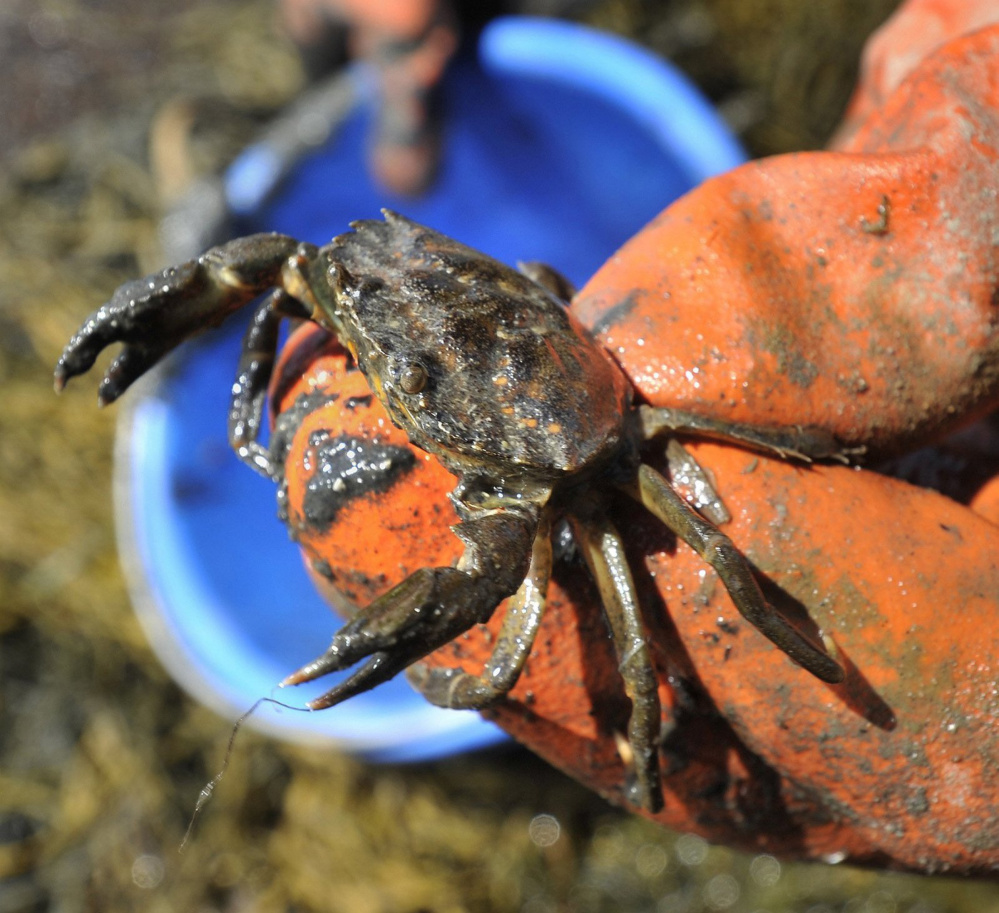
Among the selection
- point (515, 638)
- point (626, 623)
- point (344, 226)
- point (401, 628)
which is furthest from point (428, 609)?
point (344, 226)

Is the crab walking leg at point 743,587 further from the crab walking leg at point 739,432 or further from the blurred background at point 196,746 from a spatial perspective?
the blurred background at point 196,746

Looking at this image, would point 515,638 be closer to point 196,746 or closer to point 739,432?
point 739,432

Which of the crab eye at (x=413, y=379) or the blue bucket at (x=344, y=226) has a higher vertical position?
the crab eye at (x=413, y=379)

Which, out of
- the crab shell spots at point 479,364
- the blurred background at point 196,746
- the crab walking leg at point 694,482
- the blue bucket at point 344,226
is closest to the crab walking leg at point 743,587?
the crab walking leg at point 694,482

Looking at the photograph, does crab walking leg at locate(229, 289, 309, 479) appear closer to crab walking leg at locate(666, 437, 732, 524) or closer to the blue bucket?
crab walking leg at locate(666, 437, 732, 524)

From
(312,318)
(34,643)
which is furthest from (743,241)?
(34,643)

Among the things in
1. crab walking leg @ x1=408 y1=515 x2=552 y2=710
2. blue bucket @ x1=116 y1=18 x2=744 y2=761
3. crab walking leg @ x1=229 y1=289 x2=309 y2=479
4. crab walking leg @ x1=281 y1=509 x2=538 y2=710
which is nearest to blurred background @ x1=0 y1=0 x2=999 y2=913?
blue bucket @ x1=116 y1=18 x2=744 y2=761
